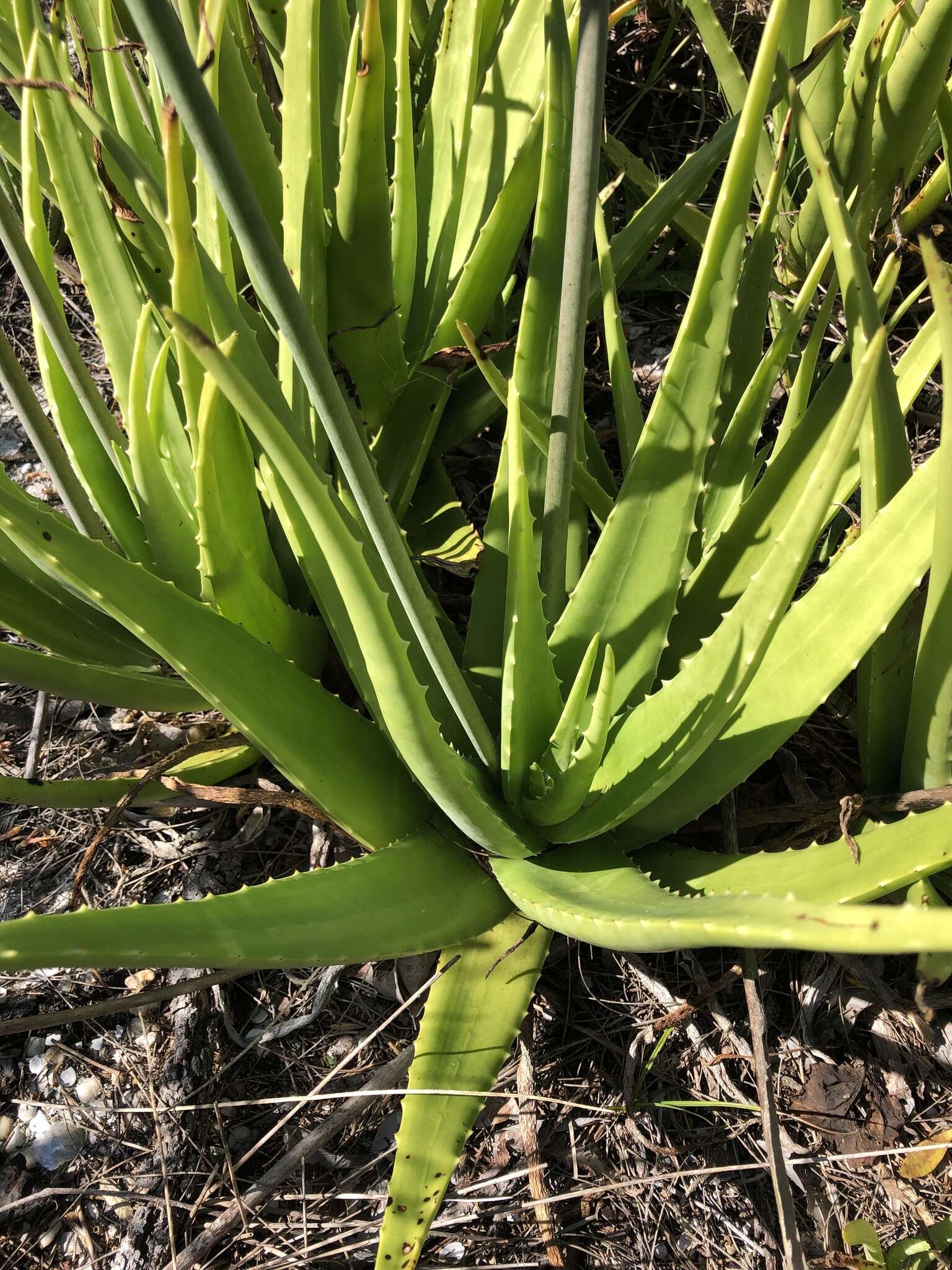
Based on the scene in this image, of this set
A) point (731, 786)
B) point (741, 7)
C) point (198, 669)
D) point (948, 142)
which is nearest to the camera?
point (198, 669)

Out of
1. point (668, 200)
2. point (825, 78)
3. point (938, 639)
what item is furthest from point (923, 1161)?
point (825, 78)

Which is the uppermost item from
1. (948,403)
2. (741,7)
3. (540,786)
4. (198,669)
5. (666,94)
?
(741,7)

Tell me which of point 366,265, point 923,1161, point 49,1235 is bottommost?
point 49,1235

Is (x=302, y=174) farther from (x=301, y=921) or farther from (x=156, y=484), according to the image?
(x=301, y=921)

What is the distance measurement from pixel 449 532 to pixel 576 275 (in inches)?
19.1

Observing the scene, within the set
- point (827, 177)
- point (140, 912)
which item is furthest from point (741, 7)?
point (140, 912)

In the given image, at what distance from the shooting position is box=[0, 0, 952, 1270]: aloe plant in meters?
0.56

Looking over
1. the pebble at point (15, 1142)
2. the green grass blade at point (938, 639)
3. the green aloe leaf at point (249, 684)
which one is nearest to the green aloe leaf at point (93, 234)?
the green aloe leaf at point (249, 684)

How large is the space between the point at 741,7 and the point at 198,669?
150 centimetres

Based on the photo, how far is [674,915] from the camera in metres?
0.53

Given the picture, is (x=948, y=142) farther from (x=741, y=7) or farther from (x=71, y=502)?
(x=71, y=502)

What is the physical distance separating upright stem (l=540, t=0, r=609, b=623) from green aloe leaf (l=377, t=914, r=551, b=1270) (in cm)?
35

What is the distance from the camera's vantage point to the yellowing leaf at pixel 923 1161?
2.77 feet

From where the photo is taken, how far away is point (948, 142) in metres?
0.92
